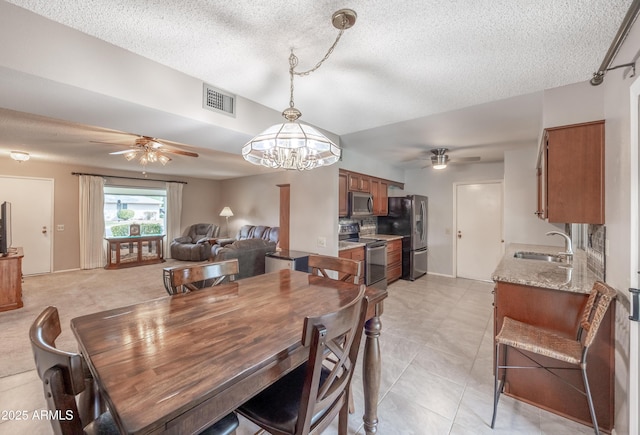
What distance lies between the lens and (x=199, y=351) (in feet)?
3.23

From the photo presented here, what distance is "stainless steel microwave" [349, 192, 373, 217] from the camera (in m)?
4.19

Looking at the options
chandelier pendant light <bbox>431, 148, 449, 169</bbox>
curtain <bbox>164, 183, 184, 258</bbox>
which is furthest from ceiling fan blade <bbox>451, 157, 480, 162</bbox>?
curtain <bbox>164, 183, 184, 258</bbox>

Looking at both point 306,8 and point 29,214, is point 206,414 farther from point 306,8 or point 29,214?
point 29,214

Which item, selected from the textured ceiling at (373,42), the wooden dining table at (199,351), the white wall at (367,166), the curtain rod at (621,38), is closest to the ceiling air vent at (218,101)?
the textured ceiling at (373,42)

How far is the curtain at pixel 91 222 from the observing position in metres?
5.97

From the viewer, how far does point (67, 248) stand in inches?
229

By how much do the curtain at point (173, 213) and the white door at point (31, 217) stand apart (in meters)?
2.29


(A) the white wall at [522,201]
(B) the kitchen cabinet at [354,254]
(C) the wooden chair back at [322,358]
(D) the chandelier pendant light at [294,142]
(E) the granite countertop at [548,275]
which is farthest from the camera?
(A) the white wall at [522,201]

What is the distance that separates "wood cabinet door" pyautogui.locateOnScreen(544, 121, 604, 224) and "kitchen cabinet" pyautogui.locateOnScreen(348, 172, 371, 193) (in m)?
2.51

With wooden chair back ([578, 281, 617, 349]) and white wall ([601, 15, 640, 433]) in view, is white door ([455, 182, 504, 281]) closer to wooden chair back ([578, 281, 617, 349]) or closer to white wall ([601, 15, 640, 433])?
white wall ([601, 15, 640, 433])

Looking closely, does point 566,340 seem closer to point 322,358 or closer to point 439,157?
point 322,358

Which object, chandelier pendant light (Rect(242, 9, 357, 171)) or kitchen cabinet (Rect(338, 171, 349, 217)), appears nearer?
chandelier pendant light (Rect(242, 9, 357, 171))

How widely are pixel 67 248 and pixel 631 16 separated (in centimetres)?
866

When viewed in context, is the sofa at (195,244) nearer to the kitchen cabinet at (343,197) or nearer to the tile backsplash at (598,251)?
the kitchen cabinet at (343,197)
